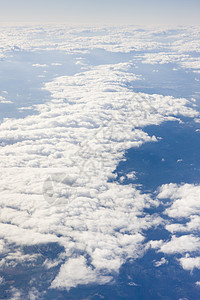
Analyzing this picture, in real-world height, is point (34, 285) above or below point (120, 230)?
below

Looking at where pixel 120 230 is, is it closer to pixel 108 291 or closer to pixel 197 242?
pixel 108 291

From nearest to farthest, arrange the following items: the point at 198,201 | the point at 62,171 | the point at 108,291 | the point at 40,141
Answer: the point at 108,291, the point at 198,201, the point at 62,171, the point at 40,141

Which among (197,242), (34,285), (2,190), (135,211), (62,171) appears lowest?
(34,285)

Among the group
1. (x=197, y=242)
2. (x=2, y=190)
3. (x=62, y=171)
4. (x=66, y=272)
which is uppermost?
(x=62, y=171)

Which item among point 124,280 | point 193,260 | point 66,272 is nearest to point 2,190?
point 66,272

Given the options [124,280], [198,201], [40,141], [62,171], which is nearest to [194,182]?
[198,201]

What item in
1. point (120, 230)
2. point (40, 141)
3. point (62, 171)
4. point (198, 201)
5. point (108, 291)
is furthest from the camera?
point (40, 141)

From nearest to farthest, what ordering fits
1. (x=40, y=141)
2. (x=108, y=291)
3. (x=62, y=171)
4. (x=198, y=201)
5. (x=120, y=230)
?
(x=108, y=291), (x=120, y=230), (x=198, y=201), (x=62, y=171), (x=40, y=141)

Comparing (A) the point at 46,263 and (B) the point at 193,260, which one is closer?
(B) the point at 193,260

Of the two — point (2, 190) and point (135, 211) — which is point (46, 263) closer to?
point (2, 190)
